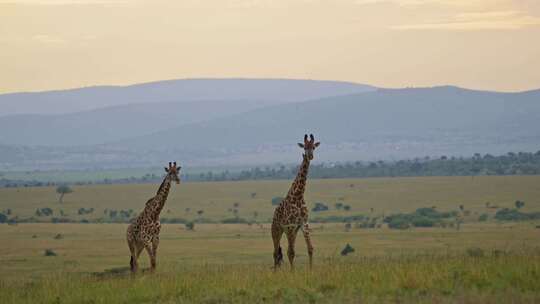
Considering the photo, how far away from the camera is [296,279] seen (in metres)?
17.0

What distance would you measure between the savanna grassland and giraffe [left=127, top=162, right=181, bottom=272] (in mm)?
526

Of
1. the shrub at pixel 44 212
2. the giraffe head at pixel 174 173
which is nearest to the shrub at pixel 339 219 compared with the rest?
the shrub at pixel 44 212

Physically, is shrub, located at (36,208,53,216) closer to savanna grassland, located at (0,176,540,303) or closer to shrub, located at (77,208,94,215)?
savanna grassland, located at (0,176,540,303)

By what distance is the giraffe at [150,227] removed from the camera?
67.3 feet

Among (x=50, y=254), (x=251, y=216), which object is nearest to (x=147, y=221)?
(x=50, y=254)

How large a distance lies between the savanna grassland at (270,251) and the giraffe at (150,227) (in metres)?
0.53

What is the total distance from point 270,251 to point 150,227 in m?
16.7

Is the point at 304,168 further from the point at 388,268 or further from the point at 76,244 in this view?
the point at 76,244

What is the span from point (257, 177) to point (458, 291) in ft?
320

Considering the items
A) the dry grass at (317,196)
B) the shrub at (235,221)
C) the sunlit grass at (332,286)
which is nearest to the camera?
the sunlit grass at (332,286)

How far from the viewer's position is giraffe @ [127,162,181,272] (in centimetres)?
2050

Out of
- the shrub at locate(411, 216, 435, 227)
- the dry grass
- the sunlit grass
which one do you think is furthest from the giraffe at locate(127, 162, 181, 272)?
the dry grass

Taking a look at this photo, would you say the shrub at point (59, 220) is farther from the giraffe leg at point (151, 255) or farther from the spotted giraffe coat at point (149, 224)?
the giraffe leg at point (151, 255)

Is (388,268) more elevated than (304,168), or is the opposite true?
(304,168)
